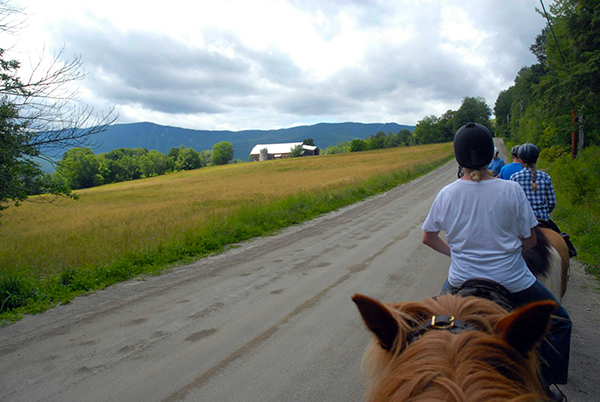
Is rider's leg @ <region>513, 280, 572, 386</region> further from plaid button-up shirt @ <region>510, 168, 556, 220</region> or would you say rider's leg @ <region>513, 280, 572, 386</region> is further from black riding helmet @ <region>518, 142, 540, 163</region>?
black riding helmet @ <region>518, 142, 540, 163</region>

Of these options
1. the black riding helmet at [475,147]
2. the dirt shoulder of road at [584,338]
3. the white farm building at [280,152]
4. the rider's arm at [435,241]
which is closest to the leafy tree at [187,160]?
the white farm building at [280,152]

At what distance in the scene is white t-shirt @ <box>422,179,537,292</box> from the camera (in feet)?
6.65

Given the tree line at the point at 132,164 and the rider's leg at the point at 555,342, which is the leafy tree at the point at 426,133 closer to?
the tree line at the point at 132,164

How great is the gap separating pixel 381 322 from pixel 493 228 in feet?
3.80

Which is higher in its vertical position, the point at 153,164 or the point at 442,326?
the point at 442,326

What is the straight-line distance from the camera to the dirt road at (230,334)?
9.80ft

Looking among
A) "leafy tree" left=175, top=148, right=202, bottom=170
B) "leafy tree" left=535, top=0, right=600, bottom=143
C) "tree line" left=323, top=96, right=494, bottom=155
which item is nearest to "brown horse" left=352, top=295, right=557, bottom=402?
"leafy tree" left=535, top=0, right=600, bottom=143

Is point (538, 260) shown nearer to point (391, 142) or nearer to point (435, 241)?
point (435, 241)

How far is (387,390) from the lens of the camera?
115cm

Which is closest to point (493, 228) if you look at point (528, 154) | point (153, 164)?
point (528, 154)

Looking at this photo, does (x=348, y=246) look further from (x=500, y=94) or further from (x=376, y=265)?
(x=500, y=94)

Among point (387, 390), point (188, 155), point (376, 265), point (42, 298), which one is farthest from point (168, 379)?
point (188, 155)

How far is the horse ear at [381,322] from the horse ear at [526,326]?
0.37m

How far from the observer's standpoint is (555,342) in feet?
6.51
